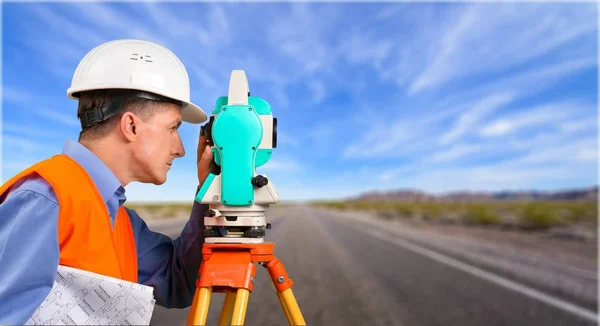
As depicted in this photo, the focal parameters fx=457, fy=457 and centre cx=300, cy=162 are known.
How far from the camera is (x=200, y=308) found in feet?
5.27

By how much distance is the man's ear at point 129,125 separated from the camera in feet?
5.08

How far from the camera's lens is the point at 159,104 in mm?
1627

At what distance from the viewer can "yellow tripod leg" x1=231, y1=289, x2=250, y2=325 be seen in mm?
1594

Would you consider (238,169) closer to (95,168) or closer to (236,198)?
(236,198)

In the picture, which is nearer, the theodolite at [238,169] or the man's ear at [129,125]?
the man's ear at [129,125]

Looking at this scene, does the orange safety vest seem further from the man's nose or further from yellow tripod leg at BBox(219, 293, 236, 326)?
yellow tripod leg at BBox(219, 293, 236, 326)

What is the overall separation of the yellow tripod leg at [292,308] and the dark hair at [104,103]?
863mm

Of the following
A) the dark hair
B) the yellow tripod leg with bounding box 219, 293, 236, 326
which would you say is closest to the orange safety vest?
the dark hair

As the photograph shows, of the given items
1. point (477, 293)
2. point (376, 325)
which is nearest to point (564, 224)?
point (477, 293)

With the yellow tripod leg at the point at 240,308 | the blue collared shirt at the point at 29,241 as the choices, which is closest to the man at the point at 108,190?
the blue collared shirt at the point at 29,241

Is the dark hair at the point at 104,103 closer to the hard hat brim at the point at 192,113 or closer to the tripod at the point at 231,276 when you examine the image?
the hard hat brim at the point at 192,113

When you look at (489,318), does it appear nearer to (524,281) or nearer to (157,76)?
(524,281)

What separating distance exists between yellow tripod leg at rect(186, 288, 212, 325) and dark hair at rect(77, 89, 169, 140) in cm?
65

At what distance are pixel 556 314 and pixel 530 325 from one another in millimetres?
736
